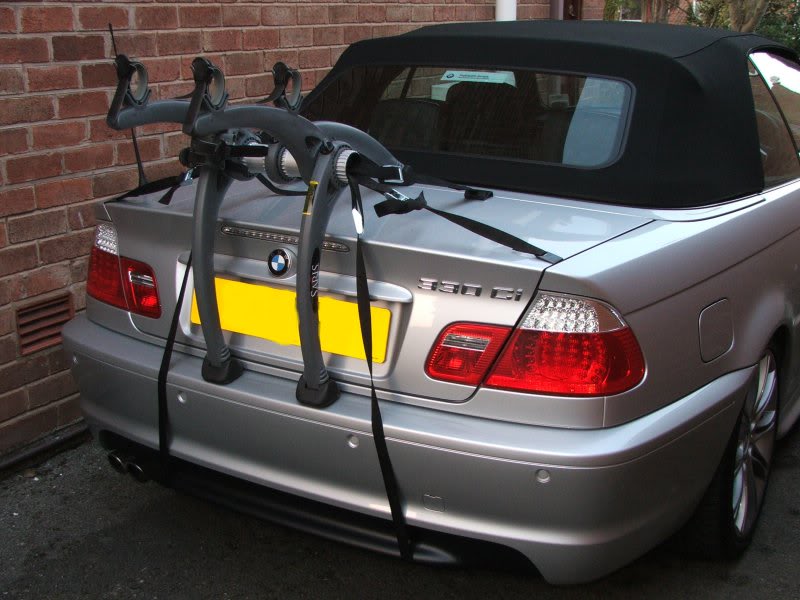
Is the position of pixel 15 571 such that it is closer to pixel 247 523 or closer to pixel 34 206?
pixel 247 523

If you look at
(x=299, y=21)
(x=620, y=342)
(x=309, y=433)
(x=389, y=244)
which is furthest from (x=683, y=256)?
(x=299, y=21)

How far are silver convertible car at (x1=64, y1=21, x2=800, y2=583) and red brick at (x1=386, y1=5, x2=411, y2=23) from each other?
3.10 meters

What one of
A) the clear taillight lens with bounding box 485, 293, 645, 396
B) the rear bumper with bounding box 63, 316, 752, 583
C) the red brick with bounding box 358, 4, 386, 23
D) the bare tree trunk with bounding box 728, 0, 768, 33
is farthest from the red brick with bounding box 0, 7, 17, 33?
the bare tree trunk with bounding box 728, 0, 768, 33

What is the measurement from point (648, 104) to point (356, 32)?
3.26 meters

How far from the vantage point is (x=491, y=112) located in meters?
3.41

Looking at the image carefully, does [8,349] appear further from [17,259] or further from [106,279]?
[106,279]

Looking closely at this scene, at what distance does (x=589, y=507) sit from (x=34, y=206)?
2.62 meters

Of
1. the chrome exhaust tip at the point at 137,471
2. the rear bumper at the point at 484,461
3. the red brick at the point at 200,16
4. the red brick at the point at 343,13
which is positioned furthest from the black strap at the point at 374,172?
the red brick at the point at 343,13

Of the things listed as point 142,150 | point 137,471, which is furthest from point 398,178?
point 142,150

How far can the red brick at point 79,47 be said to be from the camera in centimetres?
408

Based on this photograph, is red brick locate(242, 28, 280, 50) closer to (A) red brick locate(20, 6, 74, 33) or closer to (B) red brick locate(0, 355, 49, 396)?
(A) red brick locate(20, 6, 74, 33)

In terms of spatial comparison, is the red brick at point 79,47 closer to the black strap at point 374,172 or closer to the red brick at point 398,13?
the black strap at point 374,172

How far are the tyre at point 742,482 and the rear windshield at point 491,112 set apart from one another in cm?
88

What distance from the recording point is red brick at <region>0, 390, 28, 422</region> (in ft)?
13.1
